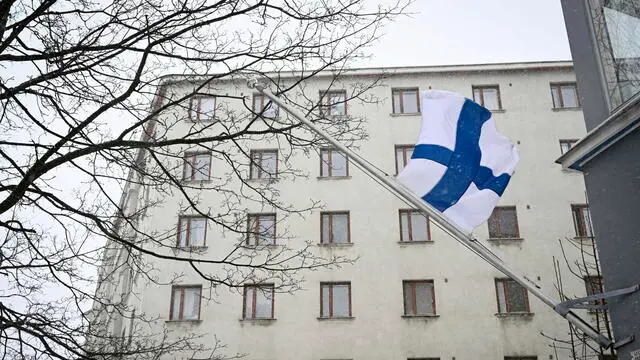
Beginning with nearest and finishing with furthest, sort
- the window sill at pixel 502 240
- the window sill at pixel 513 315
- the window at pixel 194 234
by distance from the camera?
the window sill at pixel 513 315
the window sill at pixel 502 240
the window at pixel 194 234

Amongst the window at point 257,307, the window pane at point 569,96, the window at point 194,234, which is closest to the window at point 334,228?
the window at point 257,307

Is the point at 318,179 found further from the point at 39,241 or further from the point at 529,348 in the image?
the point at 39,241

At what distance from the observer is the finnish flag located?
723 cm

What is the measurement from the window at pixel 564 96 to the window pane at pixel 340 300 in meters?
12.4

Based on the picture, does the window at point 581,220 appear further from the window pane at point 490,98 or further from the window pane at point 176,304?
the window pane at point 176,304

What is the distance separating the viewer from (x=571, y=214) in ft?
88.2

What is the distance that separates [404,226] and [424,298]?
3040 millimetres

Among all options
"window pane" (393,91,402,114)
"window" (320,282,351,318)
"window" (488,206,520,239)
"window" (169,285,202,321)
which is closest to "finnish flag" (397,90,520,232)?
"window" (320,282,351,318)

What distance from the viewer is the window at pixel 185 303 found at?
2612 centimetres

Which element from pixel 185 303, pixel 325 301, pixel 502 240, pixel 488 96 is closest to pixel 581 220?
pixel 502 240

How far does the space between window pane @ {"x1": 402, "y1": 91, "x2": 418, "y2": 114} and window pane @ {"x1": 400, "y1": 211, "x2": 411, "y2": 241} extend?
4971 millimetres

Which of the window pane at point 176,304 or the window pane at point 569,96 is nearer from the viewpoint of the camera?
the window pane at point 176,304

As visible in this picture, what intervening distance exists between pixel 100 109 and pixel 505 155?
5025mm

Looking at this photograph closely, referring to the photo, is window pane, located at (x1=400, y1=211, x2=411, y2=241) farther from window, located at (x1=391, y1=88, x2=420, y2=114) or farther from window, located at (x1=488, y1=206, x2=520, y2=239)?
window, located at (x1=391, y1=88, x2=420, y2=114)
